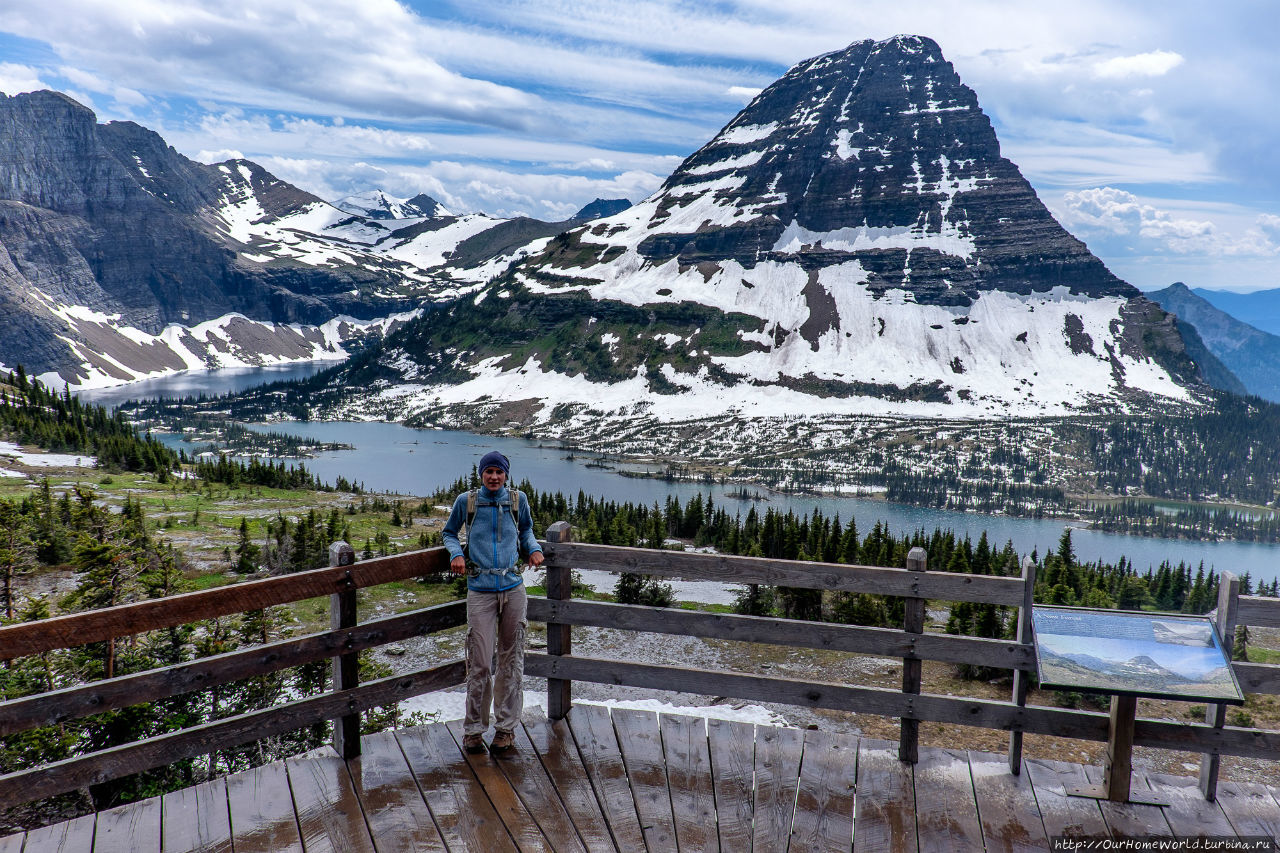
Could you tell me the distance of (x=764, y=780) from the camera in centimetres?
892

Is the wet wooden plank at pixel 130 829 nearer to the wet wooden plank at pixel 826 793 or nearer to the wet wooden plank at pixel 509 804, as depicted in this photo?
the wet wooden plank at pixel 509 804

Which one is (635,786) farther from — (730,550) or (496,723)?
(730,550)

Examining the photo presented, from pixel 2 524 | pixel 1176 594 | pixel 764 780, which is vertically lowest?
pixel 1176 594

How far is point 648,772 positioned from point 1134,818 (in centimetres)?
531

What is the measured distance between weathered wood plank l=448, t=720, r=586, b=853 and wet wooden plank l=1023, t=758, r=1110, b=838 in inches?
201

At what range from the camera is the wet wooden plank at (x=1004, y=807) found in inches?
314

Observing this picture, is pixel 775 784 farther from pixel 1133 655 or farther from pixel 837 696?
pixel 1133 655

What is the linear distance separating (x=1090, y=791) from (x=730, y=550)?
71113 mm

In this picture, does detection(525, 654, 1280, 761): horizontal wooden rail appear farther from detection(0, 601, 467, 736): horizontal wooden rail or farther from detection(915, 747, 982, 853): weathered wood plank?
detection(0, 601, 467, 736): horizontal wooden rail

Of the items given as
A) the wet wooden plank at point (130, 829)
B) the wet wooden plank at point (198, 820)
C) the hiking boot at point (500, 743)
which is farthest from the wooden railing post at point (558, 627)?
the wet wooden plank at point (130, 829)

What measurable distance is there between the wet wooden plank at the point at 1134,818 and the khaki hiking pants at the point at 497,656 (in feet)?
21.9

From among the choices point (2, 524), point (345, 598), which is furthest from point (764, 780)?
point (2, 524)

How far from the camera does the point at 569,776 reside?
348 inches

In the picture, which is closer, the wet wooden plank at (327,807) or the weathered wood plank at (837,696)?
the wet wooden plank at (327,807)
